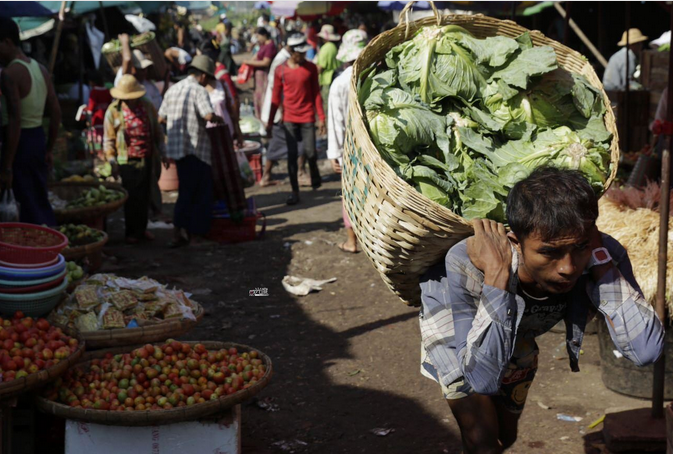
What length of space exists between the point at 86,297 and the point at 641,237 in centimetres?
333

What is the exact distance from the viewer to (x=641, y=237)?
487 centimetres

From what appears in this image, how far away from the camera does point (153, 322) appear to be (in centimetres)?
465

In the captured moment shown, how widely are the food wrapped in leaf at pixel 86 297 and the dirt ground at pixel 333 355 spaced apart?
3.65ft

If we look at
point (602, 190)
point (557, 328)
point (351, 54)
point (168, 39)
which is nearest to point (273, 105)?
point (351, 54)

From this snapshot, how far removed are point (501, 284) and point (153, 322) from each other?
105 inches

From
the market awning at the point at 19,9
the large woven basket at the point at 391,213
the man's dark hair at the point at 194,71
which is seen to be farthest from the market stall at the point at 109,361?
the market awning at the point at 19,9

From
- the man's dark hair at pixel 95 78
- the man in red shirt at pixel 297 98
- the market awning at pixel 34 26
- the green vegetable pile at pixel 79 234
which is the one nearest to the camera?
the green vegetable pile at pixel 79 234

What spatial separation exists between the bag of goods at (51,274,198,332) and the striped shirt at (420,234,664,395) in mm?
2243

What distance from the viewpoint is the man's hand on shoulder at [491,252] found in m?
2.55

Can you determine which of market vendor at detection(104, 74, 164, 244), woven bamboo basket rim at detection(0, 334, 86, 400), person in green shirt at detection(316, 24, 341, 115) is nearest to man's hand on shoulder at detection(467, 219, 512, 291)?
woven bamboo basket rim at detection(0, 334, 86, 400)

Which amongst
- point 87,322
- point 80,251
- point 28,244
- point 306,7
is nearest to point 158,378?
point 87,322

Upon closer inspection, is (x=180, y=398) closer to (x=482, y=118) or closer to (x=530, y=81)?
(x=482, y=118)

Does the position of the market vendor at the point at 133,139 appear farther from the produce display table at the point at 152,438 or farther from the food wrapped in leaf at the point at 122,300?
the produce display table at the point at 152,438

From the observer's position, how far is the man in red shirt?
10.3 meters
